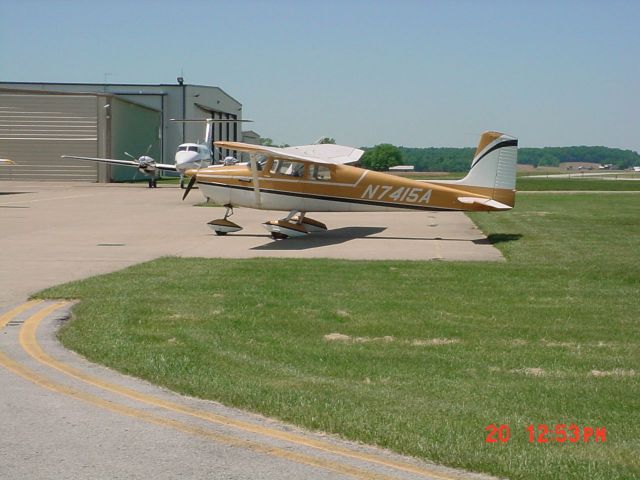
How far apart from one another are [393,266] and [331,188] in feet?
21.7

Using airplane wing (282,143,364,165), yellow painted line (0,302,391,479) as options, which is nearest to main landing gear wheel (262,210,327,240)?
airplane wing (282,143,364,165)

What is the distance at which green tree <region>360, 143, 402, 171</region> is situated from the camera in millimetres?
143375

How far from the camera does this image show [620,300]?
40.0 feet

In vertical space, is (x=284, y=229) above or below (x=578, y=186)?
above

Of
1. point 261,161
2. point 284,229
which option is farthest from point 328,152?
point 284,229

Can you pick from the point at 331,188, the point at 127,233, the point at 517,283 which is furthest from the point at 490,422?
the point at 127,233

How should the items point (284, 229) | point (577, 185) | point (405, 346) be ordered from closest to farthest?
1. point (405, 346)
2. point (284, 229)
3. point (577, 185)

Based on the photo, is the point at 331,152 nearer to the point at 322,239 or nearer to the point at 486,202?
the point at 322,239

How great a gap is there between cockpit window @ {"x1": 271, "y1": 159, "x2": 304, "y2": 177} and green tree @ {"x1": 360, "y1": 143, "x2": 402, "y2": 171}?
380 ft

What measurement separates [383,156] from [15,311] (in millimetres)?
138945

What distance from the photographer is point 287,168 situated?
73.9 ft

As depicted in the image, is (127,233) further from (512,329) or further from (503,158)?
(512,329)

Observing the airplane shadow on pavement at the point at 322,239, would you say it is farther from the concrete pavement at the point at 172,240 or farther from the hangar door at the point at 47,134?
the hangar door at the point at 47,134
